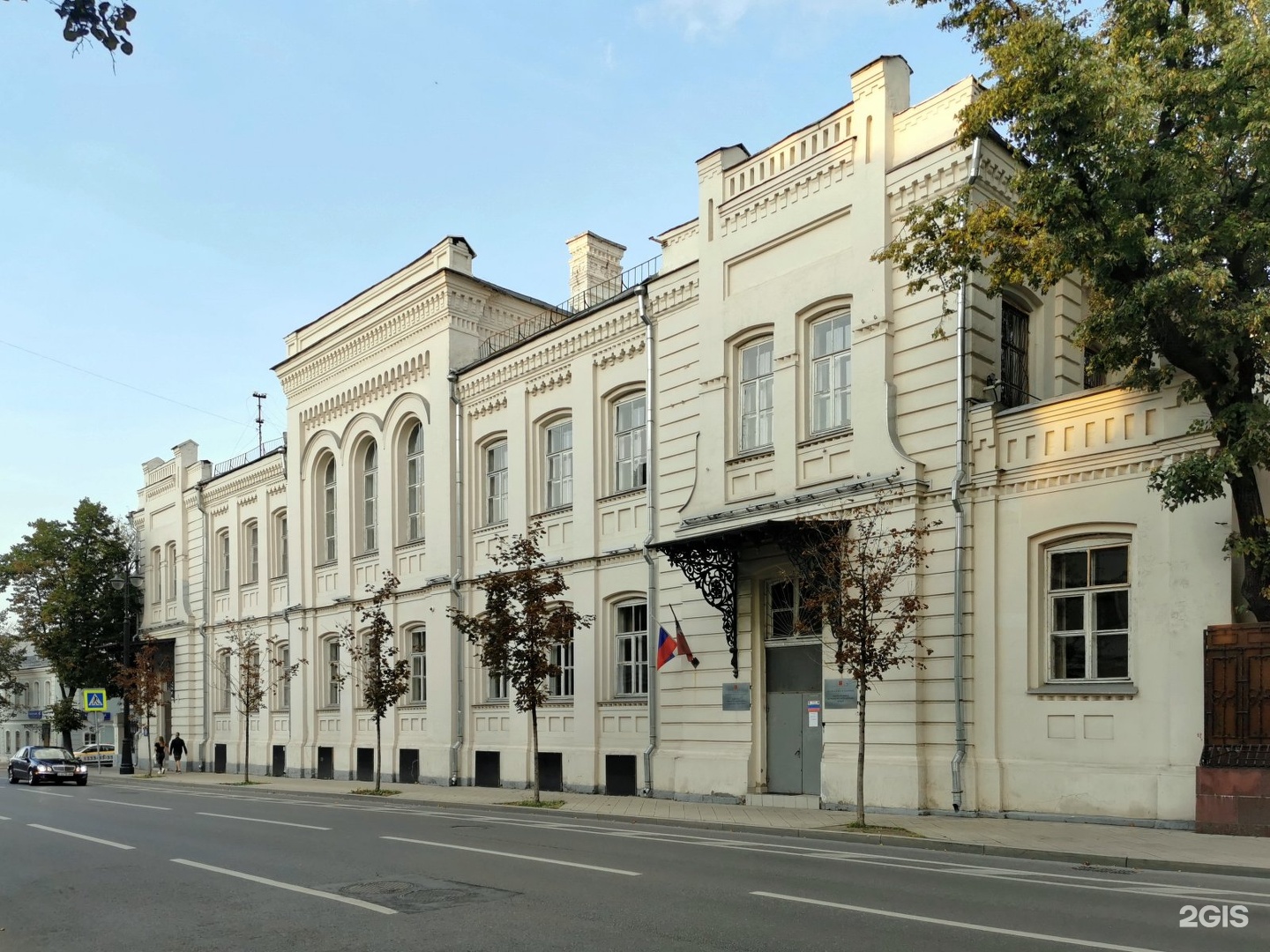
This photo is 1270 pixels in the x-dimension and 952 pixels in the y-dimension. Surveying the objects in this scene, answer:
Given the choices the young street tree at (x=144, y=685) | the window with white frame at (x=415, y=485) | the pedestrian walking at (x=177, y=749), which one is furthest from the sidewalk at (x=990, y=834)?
the young street tree at (x=144, y=685)

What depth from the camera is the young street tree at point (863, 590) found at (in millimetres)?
16812

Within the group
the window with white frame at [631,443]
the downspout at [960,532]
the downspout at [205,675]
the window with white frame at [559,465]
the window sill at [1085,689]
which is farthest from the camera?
the downspout at [205,675]

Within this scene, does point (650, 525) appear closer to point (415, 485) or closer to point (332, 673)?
point (415, 485)

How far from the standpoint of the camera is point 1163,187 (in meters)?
13.6

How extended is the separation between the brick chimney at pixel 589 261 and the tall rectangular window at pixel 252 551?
14989mm

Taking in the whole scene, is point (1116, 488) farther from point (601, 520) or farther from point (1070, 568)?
point (601, 520)

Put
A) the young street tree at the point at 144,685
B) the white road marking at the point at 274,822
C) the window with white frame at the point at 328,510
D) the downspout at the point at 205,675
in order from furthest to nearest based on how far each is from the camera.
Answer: the downspout at the point at 205,675 → the young street tree at the point at 144,685 → the window with white frame at the point at 328,510 → the white road marking at the point at 274,822

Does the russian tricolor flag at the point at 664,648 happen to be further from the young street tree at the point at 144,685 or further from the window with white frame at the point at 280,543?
the young street tree at the point at 144,685

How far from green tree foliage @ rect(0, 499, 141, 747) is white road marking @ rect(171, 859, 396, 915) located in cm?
3936

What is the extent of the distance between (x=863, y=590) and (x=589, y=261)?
18121mm

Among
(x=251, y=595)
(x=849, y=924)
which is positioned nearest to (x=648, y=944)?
(x=849, y=924)

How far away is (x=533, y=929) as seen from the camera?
349 inches

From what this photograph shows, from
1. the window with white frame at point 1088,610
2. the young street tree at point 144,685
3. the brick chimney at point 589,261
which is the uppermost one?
the brick chimney at point 589,261

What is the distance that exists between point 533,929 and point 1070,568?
36.8 ft
